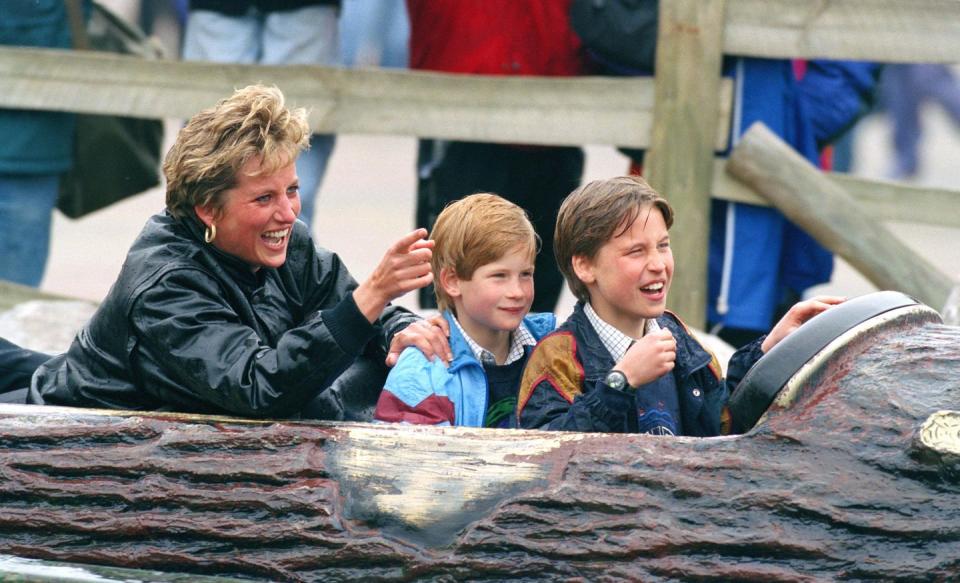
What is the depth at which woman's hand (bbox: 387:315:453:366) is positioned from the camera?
340 centimetres

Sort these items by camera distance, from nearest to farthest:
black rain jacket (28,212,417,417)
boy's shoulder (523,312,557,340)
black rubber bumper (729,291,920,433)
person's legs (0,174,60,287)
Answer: black rubber bumper (729,291,920,433)
black rain jacket (28,212,417,417)
boy's shoulder (523,312,557,340)
person's legs (0,174,60,287)

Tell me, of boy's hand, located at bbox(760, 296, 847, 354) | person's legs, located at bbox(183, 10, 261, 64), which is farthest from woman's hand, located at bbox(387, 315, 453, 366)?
person's legs, located at bbox(183, 10, 261, 64)

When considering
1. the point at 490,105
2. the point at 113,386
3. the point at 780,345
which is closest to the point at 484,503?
the point at 780,345

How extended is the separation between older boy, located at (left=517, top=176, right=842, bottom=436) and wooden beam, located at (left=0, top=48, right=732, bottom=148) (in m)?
2.02

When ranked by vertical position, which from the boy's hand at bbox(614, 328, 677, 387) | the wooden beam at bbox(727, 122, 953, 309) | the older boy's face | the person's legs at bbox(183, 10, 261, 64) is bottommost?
the boy's hand at bbox(614, 328, 677, 387)

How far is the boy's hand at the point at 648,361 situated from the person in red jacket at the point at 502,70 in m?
2.53

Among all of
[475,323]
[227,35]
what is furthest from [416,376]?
[227,35]

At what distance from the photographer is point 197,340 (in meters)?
3.07

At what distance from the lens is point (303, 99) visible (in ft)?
18.2

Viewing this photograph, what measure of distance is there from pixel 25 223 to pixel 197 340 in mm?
2818

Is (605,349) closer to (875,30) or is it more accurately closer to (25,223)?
(875,30)

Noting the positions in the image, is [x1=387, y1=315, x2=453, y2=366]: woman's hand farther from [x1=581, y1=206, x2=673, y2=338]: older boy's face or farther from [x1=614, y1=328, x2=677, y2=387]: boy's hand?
[x1=614, y1=328, x2=677, y2=387]: boy's hand

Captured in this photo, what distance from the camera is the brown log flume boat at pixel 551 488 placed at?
2.75 m

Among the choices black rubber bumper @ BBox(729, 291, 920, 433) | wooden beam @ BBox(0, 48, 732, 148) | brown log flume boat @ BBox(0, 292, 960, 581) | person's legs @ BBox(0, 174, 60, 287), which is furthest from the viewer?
person's legs @ BBox(0, 174, 60, 287)
